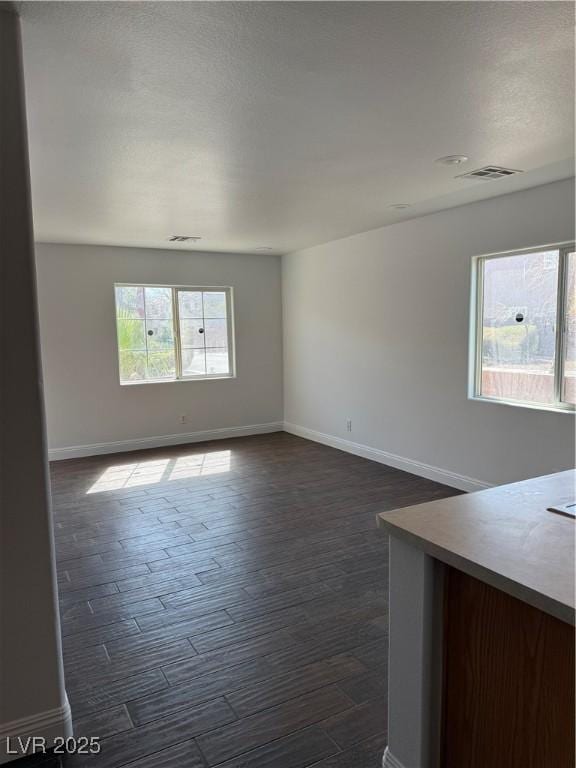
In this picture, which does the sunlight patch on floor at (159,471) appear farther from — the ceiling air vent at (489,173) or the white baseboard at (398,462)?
the ceiling air vent at (489,173)

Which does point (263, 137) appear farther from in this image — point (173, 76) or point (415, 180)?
point (415, 180)

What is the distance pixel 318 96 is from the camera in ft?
7.50

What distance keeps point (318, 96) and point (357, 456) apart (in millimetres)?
4361

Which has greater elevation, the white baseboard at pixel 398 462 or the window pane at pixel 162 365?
A: the window pane at pixel 162 365

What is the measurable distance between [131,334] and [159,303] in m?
0.55

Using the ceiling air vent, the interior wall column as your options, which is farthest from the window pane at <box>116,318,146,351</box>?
the interior wall column

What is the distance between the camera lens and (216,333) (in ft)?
23.3

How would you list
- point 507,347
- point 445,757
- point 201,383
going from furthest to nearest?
point 201,383 < point 507,347 < point 445,757

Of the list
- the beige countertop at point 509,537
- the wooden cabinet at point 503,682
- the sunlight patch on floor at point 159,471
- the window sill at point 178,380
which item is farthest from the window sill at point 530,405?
the window sill at point 178,380

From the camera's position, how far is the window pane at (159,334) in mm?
6645

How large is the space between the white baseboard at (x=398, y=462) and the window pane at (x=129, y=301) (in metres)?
2.68

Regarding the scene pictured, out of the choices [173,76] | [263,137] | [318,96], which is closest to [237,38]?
[173,76]

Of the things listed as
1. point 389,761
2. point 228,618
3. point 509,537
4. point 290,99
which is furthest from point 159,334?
point 509,537

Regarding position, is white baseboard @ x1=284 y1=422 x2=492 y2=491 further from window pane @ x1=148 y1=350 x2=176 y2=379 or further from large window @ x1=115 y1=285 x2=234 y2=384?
A: window pane @ x1=148 y1=350 x2=176 y2=379
